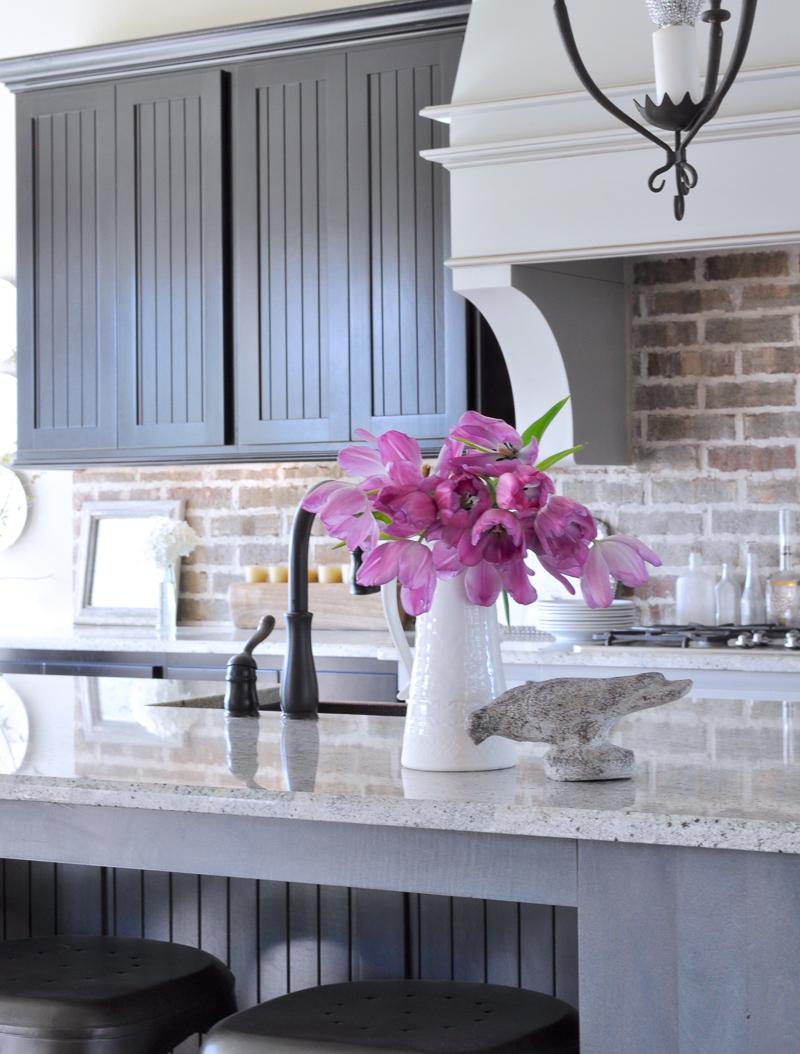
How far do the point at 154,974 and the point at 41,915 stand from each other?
1.59ft

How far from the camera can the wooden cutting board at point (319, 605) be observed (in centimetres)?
386

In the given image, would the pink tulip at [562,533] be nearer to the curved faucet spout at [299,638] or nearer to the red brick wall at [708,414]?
the curved faucet spout at [299,638]

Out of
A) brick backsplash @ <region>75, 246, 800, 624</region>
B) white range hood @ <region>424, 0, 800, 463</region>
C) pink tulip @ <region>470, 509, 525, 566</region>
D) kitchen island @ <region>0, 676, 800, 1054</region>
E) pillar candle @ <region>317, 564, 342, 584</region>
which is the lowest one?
kitchen island @ <region>0, 676, 800, 1054</region>

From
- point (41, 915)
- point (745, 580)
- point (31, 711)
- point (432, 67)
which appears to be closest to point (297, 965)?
point (41, 915)

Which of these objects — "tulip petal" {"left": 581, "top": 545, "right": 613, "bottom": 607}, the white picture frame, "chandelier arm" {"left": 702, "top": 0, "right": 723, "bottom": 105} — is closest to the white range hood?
"chandelier arm" {"left": 702, "top": 0, "right": 723, "bottom": 105}

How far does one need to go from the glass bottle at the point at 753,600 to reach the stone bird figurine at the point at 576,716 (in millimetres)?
2497

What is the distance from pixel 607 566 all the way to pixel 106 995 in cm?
81

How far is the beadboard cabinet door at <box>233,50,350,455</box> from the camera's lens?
3857 millimetres

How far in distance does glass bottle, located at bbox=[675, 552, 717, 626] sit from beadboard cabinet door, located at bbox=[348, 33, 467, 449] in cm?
88

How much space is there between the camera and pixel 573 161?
328 centimetres

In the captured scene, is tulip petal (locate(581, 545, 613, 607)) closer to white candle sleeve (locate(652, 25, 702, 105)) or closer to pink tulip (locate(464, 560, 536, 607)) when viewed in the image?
pink tulip (locate(464, 560, 536, 607))

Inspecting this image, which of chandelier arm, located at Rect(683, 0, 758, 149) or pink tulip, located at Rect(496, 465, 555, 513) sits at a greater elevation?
chandelier arm, located at Rect(683, 0, 758, 149)

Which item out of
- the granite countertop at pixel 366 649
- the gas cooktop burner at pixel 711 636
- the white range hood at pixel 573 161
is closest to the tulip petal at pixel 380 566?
the granite countertop at pixel 366 649

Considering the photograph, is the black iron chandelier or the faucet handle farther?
the faucet handle
